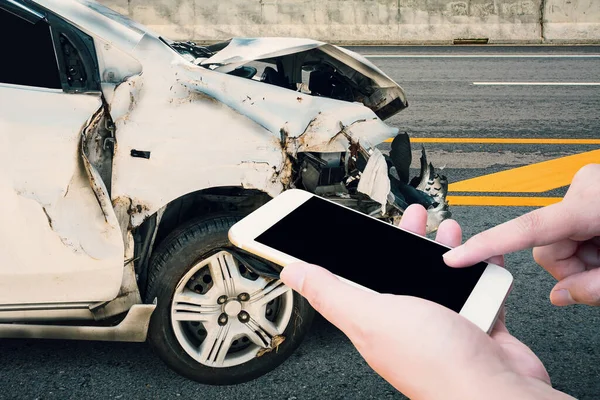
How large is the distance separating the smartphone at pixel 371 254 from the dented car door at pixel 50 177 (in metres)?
1.27

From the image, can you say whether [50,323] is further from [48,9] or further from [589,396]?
[589,396]

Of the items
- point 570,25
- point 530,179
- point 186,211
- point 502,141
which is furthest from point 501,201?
point 570,25

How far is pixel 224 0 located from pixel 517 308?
33.5 feet

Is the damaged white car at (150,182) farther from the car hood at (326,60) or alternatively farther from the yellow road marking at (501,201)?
the yellow road marking at (501,201)

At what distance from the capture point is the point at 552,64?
1116 cm

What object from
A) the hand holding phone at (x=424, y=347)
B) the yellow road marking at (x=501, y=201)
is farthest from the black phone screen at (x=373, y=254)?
the yellow road marking at (x=501, y=201)

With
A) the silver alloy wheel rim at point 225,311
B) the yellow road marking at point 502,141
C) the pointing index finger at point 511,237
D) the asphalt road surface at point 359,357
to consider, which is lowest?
the asphalt road surface at point 359,357

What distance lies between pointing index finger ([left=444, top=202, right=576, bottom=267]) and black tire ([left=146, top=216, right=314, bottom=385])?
1656mm

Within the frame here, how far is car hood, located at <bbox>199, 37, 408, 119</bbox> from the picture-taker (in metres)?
3.46

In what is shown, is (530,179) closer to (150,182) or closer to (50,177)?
(150,182)

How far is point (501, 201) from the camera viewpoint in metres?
5.59

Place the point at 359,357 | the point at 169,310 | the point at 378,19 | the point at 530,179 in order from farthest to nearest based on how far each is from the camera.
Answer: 1. the point at 378,19
2. the point at 530,179
3. the point at 359,357
4. the point at 169,310

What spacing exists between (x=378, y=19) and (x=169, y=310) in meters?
10.8

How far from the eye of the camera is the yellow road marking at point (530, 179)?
5875mm
